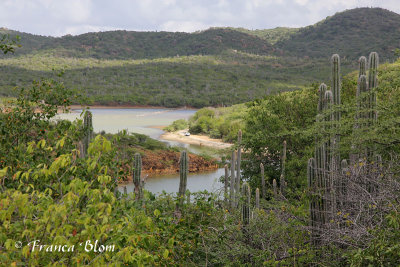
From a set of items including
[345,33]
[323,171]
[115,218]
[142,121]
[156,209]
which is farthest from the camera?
[345,33]

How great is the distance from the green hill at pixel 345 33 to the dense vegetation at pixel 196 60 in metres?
0.35

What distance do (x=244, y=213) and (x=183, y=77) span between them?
280 feet

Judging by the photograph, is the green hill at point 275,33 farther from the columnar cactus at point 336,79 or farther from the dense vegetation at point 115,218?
the dense vegetation at point 115,218

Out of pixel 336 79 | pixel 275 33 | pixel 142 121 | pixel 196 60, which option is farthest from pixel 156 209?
pixel 275 33

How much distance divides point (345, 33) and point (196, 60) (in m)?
71.0

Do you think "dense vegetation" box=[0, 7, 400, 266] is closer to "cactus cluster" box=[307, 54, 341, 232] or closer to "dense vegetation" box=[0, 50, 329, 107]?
"cactus cluster" box=[307, 54, 341, 232]

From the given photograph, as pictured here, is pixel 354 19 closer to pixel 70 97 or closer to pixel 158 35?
pixel 158 35

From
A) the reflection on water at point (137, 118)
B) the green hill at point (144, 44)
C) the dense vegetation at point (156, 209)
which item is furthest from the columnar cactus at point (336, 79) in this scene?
the green hill at point (144, 44)

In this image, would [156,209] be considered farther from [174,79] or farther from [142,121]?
[174,79]

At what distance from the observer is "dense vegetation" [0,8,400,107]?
7444cm

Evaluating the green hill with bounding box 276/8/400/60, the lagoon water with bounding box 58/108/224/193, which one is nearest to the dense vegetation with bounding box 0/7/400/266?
the lagoon water with bounding box 58/108/224/193

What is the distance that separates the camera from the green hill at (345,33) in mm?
138375

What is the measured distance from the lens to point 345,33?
154 m

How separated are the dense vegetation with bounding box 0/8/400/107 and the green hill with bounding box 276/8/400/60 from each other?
35cm
